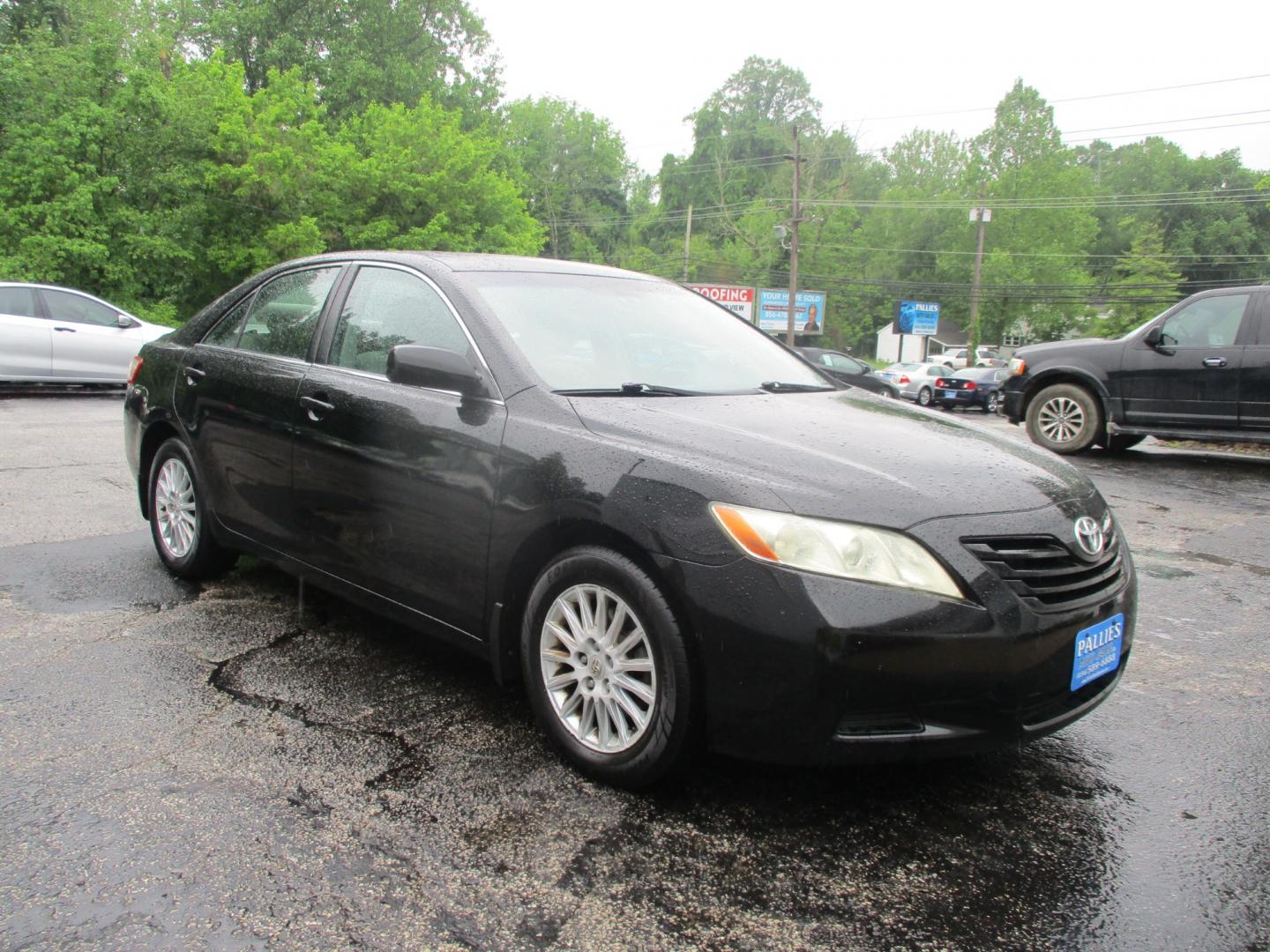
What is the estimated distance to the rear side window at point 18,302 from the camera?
41.8 feet

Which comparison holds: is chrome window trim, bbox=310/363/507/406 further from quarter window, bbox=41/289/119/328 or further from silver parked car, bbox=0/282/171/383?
quarter window, bbox=41/289/119/328

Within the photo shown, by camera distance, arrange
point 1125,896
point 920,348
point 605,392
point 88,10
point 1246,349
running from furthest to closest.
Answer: point 920,348 → point 88,10 → point 1246,349 → point 605,392 → point 1125,896

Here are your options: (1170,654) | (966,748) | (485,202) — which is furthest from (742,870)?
(485,202)

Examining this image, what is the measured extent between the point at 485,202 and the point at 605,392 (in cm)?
3045

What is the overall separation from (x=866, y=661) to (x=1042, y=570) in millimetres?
597

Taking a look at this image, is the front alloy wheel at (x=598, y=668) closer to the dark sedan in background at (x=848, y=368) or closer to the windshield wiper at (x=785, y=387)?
the windshield wiper at (x=785, y=387)

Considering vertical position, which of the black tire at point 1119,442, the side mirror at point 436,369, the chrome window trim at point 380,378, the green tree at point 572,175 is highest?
the green tree at point 572,175

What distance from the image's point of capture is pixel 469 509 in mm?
3086

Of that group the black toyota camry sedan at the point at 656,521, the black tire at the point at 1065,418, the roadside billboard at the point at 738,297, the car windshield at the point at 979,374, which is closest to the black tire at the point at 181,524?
the black toyota camry sedan at the point at 656,521

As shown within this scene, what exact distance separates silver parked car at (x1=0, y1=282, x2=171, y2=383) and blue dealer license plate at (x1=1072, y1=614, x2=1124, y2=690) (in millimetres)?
12964

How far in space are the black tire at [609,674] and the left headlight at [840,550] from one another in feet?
1.00

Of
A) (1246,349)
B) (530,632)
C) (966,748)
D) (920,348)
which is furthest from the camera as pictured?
(920,348)

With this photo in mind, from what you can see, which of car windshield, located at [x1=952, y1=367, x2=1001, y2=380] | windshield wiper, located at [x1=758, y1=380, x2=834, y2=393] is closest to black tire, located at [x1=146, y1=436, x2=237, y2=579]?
windshield wiper, located at [x1=758, y1=380, x2=834, y2=393]

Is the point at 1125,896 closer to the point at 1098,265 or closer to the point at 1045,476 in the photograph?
the point at 1045,476
